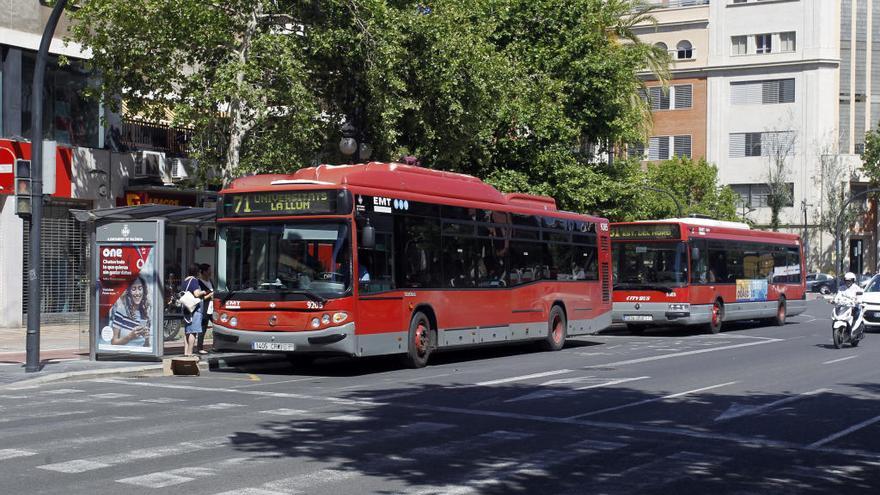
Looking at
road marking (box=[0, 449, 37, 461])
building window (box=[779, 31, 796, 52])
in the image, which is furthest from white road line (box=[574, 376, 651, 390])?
building window (box=[779, 31, 796, 52])

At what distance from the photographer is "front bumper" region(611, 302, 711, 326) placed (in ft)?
99.1

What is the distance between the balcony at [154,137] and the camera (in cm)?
3134

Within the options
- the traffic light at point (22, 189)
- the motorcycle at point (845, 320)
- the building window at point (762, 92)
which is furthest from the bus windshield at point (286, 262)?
the building window at point (762, 92)

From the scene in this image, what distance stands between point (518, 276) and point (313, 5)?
8.44 metres

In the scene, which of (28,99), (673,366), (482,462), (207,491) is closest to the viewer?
(207,491)

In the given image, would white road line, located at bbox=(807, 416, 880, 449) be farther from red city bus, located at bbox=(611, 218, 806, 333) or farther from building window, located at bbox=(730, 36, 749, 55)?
building window, located at bbox=(730, 36, 749, 55)

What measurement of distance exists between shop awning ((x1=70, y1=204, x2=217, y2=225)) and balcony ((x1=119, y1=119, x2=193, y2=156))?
9861mm

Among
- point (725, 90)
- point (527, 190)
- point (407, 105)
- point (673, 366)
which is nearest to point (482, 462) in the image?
point (673, 366)

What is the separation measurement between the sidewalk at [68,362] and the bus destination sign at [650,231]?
1184 cm

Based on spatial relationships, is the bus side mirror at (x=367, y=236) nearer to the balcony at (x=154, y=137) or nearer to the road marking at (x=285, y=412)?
the road marking at (x=285, y=412)

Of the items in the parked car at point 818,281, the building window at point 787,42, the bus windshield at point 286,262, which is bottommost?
the parked car at point 818,281

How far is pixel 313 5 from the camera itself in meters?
26.4

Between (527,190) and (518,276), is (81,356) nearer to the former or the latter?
(518,276)

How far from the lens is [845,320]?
2552 centimetres
